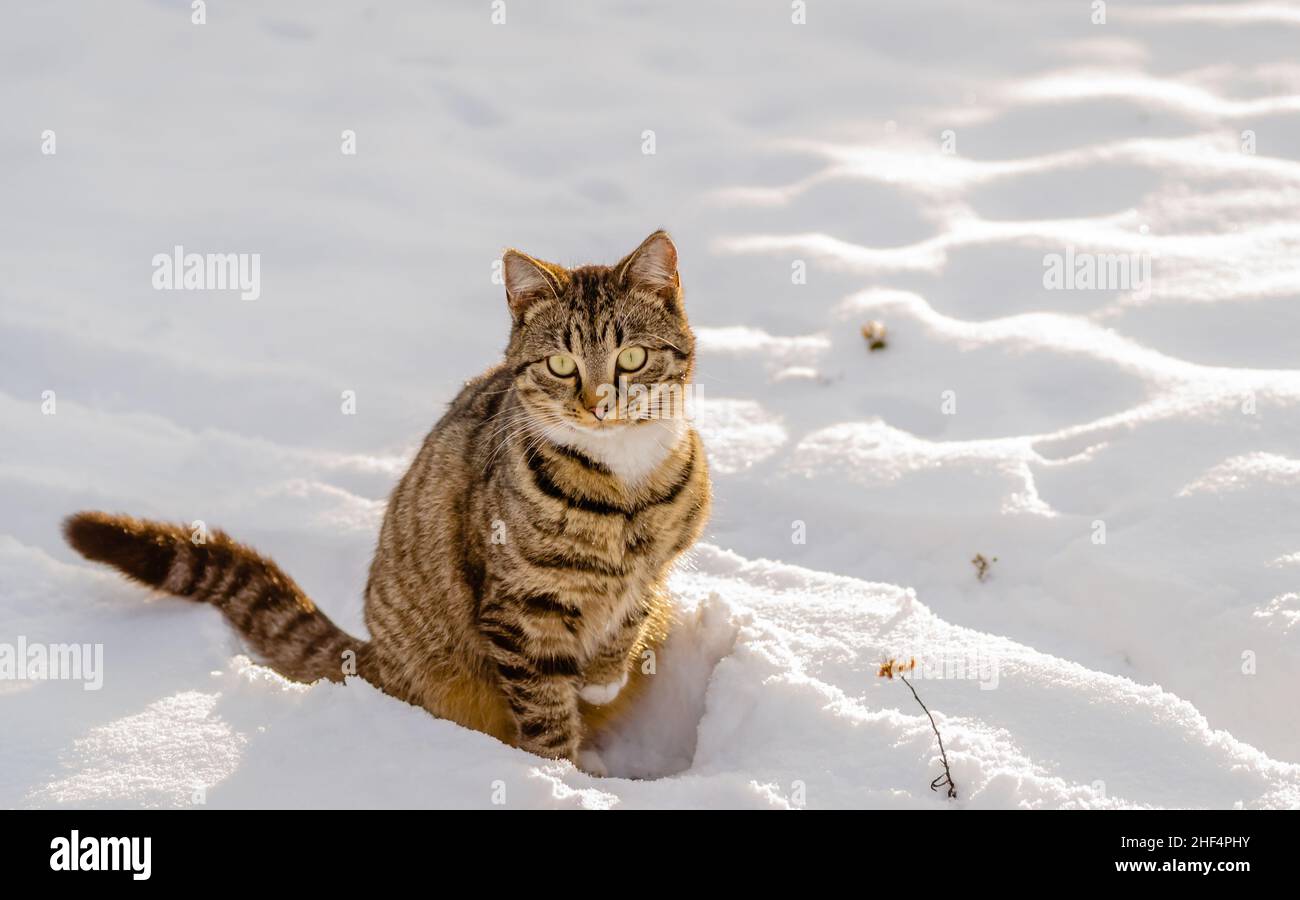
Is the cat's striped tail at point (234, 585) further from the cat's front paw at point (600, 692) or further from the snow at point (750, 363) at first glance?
the cat's front paw at point (600, 692)

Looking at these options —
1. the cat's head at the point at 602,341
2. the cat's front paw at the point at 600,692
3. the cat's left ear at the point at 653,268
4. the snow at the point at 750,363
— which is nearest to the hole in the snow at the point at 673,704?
the snow at the point at 750,363

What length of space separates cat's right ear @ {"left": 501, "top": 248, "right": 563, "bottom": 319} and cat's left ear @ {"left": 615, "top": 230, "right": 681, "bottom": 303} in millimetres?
197

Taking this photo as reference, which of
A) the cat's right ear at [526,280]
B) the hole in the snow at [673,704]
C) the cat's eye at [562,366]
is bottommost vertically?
the hole in the snow at [673,704]

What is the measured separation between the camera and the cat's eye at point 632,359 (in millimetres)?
3264

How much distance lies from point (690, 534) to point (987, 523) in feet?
4.26

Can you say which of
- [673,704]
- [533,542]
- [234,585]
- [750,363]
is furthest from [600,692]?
[750,363]

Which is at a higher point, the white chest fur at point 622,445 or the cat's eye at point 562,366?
the cat's eye at point 562,366

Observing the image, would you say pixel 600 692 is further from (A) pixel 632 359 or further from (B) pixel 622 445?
(A) pixel 632 359

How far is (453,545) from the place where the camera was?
135 inches

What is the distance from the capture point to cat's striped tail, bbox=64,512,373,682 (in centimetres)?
360

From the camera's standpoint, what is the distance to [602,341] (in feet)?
10.7

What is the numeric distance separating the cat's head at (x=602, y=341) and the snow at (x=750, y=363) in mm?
795

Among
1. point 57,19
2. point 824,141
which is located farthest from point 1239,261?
point 57,19

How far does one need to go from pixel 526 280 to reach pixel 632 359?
0.43 meters
